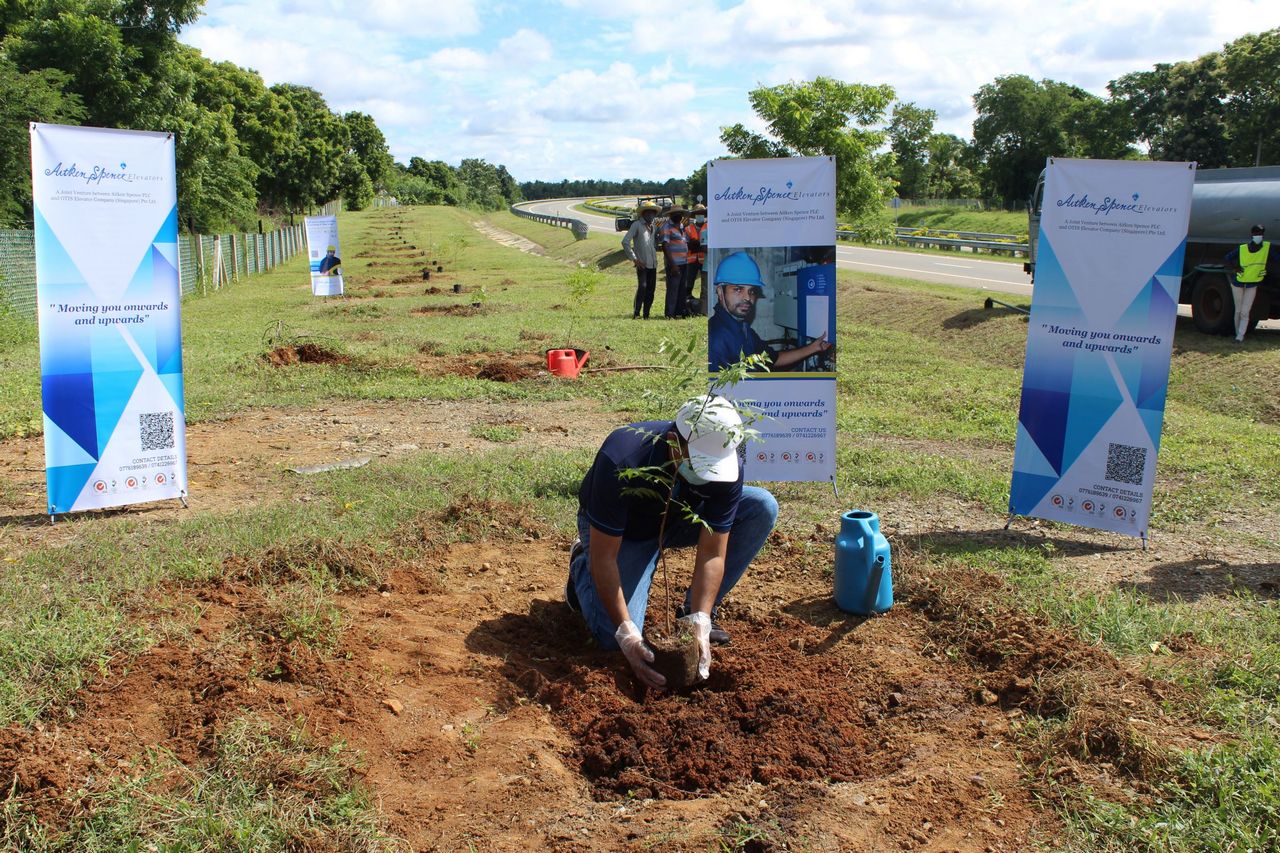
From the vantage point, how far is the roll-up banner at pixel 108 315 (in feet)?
19.2

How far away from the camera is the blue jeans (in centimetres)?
446

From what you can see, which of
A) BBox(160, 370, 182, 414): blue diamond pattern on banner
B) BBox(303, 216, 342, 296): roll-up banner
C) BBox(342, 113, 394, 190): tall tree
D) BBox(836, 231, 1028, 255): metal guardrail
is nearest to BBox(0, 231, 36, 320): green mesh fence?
BBox(303, 216, 342, 296): roll-up banner

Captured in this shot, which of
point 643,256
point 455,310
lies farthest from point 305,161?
point 643,256

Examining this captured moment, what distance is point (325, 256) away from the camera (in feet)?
71.9

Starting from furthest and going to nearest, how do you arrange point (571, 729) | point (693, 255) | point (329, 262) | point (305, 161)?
point (305, 161), point (329, 262), point (693, 255), point (571, 729)

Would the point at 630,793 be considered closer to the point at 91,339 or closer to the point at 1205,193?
the point at 91,339

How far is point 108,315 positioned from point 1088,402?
6.08 metres

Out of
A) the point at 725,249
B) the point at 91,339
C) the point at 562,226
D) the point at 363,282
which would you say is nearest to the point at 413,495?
the point at 91,339

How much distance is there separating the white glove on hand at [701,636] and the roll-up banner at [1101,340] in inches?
121

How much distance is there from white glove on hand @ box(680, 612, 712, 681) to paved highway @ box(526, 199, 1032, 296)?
1610cm

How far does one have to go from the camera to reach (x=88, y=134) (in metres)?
5.83

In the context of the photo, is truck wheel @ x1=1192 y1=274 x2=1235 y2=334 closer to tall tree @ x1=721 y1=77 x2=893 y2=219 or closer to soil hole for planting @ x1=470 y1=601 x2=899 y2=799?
tall tree @ x1=721 y1=77 x2=893 y2=219

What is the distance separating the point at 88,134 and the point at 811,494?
203 inches

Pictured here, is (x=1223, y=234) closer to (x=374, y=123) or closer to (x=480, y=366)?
(x=480, y=366)
